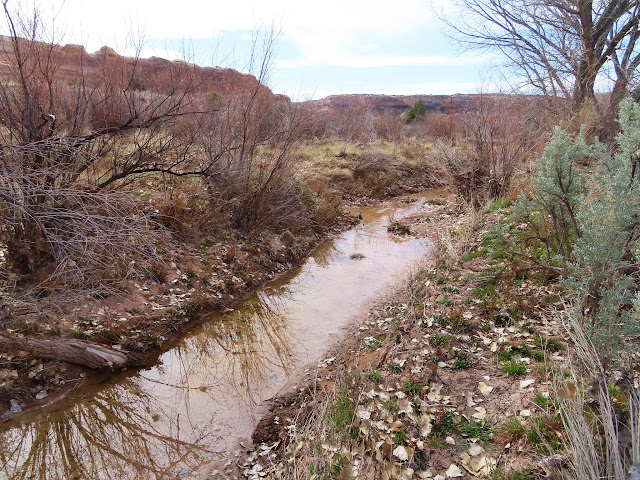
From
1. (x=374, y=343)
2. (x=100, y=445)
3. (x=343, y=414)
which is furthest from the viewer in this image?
(x=374, y=343)

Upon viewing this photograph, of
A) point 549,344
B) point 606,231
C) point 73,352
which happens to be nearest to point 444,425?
point 549,344

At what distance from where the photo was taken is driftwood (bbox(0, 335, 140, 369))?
4.32m

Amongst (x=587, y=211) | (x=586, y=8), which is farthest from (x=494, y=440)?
(x=586, y=8)

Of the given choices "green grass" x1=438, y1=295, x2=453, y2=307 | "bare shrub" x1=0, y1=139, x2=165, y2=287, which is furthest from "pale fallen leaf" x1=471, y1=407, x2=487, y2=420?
"bare shrub" x1=0, y1=139, x2=165, y2=287

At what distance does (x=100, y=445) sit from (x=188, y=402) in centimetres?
89

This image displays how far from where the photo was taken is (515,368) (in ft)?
11.7

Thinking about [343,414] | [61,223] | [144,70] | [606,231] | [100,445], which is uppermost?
[144,70]

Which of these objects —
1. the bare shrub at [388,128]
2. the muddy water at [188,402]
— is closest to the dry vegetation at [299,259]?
the muddy water at [188,402]

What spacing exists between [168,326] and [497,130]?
9000mm

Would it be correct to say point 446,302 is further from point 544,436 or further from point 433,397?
point 544,436

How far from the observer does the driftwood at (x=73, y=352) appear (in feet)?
14.2

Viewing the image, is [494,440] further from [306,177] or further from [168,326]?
[306,177]

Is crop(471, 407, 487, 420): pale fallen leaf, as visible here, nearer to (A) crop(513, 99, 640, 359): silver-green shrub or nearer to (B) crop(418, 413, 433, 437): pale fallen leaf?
(B) crop(418, 413, 433, 437): pale fallen leaf

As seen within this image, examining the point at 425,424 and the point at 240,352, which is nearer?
the point at 425,424
